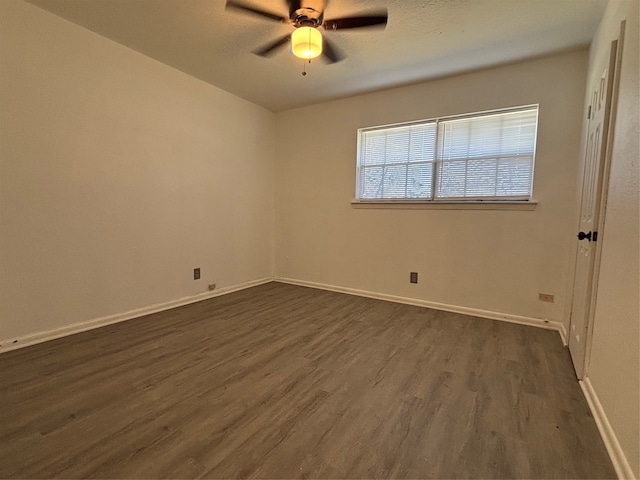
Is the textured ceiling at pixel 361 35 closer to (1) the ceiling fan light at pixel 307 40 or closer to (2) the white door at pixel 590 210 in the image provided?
(1) the ceiling fan light at pixel 307 40

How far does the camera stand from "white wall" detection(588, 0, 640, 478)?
1217mm

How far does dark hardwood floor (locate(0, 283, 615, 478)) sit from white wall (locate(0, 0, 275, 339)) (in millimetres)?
465

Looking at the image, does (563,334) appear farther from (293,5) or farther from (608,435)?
(293,5)

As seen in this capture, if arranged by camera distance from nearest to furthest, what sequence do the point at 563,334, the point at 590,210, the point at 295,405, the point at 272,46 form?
the point at 295,405
the point at 590,210
the point at 272,46
the point at 563,334

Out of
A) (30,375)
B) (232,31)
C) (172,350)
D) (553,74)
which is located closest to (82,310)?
(30,375)

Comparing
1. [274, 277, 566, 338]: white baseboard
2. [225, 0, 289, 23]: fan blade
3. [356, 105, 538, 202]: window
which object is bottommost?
[274, 277, 566, 338]: white baseboard

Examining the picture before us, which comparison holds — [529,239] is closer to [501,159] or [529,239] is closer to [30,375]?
[501,159]

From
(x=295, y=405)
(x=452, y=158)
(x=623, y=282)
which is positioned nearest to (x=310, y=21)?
(x=452, y=158)

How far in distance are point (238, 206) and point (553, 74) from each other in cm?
379

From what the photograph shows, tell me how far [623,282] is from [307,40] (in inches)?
89.4

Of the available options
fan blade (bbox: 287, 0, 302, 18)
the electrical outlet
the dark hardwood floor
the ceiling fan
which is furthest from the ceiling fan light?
the electrical outlet

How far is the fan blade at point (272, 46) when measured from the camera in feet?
7.55

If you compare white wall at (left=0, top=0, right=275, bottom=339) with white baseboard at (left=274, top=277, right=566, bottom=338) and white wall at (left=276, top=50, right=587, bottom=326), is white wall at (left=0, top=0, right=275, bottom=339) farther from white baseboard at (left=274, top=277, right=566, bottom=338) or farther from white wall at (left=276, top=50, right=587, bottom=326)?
white baseboard at (left=274, top=277, right=566, bottom=338)

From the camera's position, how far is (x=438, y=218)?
3514 mm
